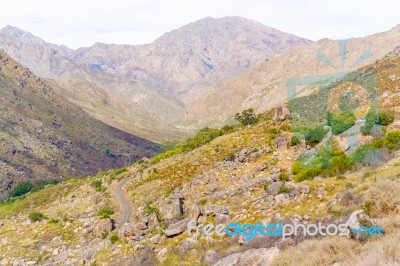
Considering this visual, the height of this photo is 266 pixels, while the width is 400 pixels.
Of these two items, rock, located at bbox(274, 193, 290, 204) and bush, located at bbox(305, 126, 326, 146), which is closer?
rock, located at bbox(274, 193, 290, 204)

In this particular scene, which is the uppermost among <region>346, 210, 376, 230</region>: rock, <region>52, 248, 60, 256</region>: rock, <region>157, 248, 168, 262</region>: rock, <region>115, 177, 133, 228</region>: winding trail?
<region>346, 210, 376, 230</region>: rock

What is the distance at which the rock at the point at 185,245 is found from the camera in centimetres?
2327

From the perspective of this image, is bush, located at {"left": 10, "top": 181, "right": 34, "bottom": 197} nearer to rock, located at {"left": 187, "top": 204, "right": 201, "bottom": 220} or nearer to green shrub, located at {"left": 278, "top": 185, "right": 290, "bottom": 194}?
rock, located at {"left": 187, "top": 204, "right": 201, "bottom": 220}

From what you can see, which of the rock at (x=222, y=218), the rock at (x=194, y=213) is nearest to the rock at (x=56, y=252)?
the rock at (x=194, y=213)

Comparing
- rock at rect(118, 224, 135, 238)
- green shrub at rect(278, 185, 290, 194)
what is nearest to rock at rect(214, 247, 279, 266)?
green shrub at rect(278, 185, 290, 194)

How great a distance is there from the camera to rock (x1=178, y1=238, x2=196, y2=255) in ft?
76.3

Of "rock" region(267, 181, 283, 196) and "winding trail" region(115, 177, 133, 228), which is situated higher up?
"rock" region(267, 181, 283, 196)

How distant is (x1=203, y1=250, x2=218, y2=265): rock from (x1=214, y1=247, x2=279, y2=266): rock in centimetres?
205

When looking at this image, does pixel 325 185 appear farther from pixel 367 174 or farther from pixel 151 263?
pixel 151 263

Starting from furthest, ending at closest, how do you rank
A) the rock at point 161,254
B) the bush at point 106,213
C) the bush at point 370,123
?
the bush at point 106,213, the bush at point 370,123, the rock at point 161,254

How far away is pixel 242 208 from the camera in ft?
90.0

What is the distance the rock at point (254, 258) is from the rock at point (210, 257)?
2.05 meters

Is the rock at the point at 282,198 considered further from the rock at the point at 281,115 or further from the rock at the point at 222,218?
the rock at the point at 281,115

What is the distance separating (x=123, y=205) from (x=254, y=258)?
33.0m
